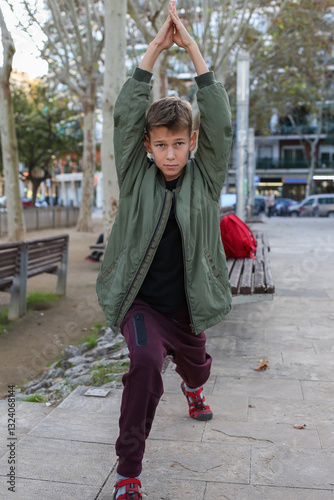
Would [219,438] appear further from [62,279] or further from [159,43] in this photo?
[62,279]

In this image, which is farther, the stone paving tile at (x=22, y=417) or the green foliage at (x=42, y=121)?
Result: the green foliage at (x=42, y=121)

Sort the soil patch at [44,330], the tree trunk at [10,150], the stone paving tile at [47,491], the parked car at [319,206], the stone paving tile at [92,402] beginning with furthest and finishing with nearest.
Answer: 1. the parked car at [319,206]
2. the tree trunk at [10,150]
3. the soil patch at [44,330]
4. the stone paving tile at [92,402]
5. the stone paving tile at [47,491]

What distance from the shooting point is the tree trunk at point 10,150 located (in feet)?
48.1

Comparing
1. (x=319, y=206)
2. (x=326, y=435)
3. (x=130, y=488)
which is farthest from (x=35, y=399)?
(x=319, y=206)

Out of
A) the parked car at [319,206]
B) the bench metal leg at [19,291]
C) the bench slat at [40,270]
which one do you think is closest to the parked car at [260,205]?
the parked car at [319,206]

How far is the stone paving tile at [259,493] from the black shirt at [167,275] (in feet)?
2.79

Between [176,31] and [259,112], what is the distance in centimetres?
3118

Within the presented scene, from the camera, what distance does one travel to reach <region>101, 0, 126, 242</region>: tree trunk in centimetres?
958

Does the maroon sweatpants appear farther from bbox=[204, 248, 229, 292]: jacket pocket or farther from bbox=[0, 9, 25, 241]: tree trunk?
bbox=[0, 9, 25, 241]: tree trunk

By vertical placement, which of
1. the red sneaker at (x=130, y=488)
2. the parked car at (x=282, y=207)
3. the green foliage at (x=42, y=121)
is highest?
the green foliage at (x=42, y=121)

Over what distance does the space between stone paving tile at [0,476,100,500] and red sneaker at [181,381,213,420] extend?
39.3 inches

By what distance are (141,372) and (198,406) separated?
45.5 inches

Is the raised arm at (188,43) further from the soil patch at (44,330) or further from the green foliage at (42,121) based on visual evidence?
the green foliage at (42,121)

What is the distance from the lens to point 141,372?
261 centimetres
